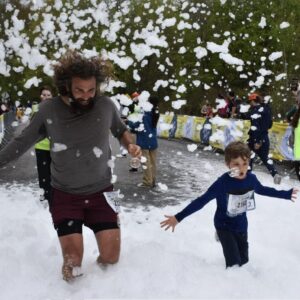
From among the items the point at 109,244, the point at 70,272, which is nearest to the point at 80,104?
the point at 109,244

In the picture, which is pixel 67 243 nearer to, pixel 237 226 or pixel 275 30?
pixel 237 226

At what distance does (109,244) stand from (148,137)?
583cm

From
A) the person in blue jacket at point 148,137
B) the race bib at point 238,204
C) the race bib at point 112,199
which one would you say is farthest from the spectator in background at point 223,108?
the race bib at point 112,199

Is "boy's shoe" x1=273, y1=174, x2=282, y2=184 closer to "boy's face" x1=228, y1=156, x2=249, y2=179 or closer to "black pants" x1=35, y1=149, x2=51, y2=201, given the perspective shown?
"black pants" x1=35, y1=149, x2=51, y2=201

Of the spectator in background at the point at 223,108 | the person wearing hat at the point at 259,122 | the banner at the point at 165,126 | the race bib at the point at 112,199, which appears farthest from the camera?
the banner at the point at 165,126

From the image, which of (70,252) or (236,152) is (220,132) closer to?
(236,152)

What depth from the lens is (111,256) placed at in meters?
3.82

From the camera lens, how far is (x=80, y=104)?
11.8 ft

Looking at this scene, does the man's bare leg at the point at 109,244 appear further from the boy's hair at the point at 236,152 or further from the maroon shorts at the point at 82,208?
the boy's hair at the point at 236,152

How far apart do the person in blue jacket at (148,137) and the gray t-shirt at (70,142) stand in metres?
5.65

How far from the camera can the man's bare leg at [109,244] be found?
3.76 m

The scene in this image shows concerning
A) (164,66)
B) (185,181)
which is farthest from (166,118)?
(185,181)

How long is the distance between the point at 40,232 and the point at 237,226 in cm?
209

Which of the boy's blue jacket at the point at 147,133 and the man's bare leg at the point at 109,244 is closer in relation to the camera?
the man's bare leg at the point at 109,244
